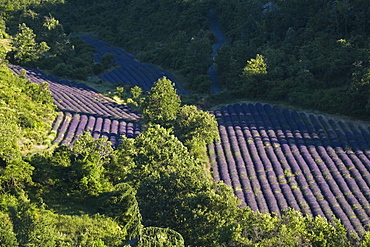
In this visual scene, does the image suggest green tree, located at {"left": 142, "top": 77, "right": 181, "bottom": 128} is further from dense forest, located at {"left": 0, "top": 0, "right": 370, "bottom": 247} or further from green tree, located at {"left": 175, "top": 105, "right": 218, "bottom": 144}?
green tree, located at {"left": 175, "top": 105, "right": 218, "bottom": 144}

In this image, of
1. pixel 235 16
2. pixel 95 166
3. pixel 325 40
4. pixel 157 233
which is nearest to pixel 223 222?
pixel 157 233

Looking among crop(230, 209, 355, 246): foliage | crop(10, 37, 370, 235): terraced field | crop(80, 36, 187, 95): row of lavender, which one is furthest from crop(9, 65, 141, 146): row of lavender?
crop(230, 209, 355, 246): foliage

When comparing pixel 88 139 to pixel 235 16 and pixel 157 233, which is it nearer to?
pixel 157 233

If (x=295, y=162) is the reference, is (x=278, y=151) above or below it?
above

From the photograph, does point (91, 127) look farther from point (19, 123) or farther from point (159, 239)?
point (159, 239)

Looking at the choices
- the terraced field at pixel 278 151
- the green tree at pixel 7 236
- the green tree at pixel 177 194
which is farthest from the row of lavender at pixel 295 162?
the green tree at pixel 7 236

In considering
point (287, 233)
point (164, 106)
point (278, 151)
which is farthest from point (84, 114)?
point (287, 233)
